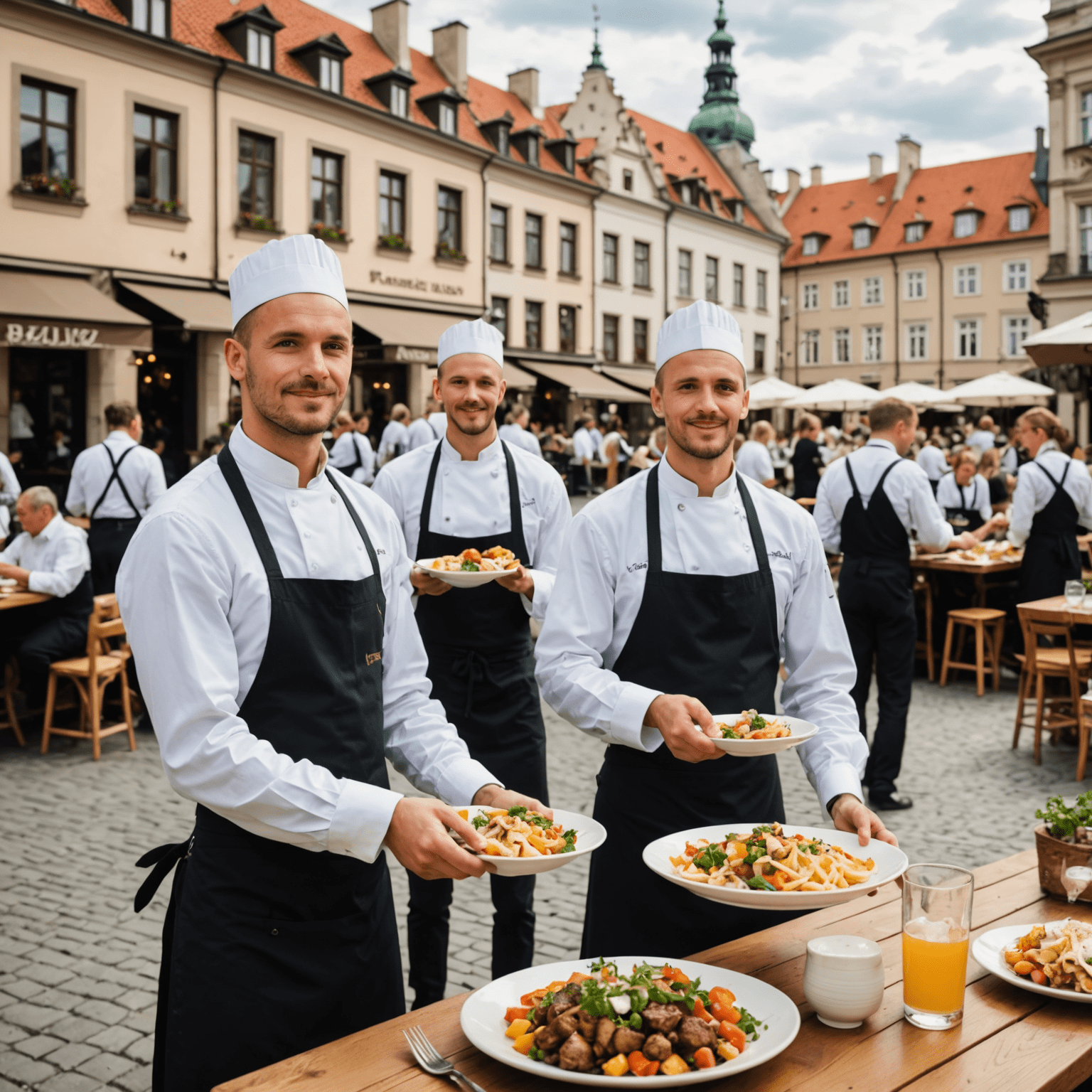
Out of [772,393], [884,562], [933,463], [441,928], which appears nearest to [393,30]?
[772,393]

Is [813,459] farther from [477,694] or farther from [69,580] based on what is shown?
[477,694]

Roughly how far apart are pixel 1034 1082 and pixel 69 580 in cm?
694

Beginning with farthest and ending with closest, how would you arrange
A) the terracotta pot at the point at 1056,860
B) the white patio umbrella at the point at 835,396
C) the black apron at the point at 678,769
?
the white patio umbrella at the point at 835,396 < the black apron at the point at 678,769 < the terracotta pot at the point at 1056,860

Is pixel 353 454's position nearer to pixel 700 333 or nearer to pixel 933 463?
pixel 933 463

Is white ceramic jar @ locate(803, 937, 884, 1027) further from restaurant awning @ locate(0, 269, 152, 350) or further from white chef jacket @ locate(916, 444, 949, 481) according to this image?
restaurant awning @ locate(0, 269, 152, 350)

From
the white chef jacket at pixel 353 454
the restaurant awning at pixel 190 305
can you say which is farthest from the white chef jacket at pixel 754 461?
the restaurant awning at pixel 190 305

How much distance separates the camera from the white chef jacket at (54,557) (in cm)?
735

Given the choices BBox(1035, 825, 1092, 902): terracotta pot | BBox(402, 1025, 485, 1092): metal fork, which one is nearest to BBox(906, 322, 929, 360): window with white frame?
BBox(1035, 825, 1092, 902): terracotta pot

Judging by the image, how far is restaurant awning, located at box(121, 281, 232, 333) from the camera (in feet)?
62.2

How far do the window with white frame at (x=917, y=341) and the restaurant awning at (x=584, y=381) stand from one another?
19875mm

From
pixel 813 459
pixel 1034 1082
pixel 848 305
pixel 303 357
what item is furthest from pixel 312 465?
pixel 848 305

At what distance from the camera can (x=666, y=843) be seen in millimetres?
2258

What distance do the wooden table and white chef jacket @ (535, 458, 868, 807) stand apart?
68cm

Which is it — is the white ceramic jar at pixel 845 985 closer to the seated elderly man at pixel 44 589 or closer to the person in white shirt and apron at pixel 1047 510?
the seated elderly man at pixel 44 589
